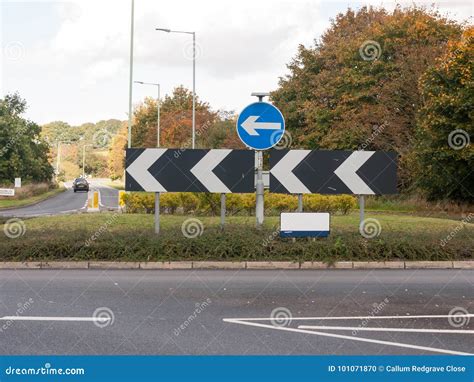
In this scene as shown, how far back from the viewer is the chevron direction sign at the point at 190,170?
11.3 m

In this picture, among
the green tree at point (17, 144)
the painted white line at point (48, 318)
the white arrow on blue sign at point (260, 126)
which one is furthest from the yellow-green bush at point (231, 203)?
the green tree at point (17, 144)

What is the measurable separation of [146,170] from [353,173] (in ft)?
14.4

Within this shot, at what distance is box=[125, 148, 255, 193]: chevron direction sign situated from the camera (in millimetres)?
11266

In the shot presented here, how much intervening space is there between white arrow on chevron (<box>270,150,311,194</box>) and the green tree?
38259 mm

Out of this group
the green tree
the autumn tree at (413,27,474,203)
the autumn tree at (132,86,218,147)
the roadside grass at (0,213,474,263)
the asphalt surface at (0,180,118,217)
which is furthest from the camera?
the autumn tree at (132,86,218,147)

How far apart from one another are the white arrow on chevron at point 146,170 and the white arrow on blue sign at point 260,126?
72.5 inches

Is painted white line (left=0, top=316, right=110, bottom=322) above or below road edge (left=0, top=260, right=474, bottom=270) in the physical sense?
above

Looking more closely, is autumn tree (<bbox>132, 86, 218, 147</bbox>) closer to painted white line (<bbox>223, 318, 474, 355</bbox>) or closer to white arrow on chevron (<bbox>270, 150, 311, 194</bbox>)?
white arrow on chevron (<bbox>270, 150, 311, 194</bbox>)

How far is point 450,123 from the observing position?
26.4 m

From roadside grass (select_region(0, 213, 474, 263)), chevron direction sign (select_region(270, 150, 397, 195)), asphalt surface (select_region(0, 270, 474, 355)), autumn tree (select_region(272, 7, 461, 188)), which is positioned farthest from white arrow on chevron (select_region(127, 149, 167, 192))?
autumn tree (select_region(272, 7, 461, 188))

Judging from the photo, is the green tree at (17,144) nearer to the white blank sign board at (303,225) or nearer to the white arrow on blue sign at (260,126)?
the white arrow on blue sign at (260,126)
